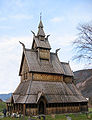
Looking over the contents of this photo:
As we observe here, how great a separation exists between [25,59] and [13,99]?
30.8 ft

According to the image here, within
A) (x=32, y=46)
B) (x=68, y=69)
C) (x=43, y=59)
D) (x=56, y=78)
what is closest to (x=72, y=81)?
(x=68, y=69)

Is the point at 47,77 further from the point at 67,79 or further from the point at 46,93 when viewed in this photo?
the point at 67,79

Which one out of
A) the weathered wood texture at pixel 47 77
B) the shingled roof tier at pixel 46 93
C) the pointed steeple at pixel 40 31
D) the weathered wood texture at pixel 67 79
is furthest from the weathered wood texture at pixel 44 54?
the weathered wood texture at pixel 67 79

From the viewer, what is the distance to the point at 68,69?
47250 millimetres

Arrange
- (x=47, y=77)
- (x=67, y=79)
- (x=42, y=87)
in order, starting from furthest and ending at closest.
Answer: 1. (x=67, y=79)
2. (x=47, y=77)
3. (x=42, y=87)

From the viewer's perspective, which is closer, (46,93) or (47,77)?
(46,93)

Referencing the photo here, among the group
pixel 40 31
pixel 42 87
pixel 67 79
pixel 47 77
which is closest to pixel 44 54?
pixel 47 77

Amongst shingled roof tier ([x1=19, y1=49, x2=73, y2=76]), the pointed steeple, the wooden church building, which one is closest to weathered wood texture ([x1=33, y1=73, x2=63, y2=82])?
the wooden church building

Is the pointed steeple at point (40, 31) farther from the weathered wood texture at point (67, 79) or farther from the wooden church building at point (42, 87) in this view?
the weathered wood texture at point (67, 79)

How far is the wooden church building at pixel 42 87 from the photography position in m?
33.6

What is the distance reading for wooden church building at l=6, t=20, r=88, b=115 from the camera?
33562 mm

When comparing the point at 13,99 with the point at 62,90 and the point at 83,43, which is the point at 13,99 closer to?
the point at 62,90

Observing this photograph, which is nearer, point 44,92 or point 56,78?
point 44,92

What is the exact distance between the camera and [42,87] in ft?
119
